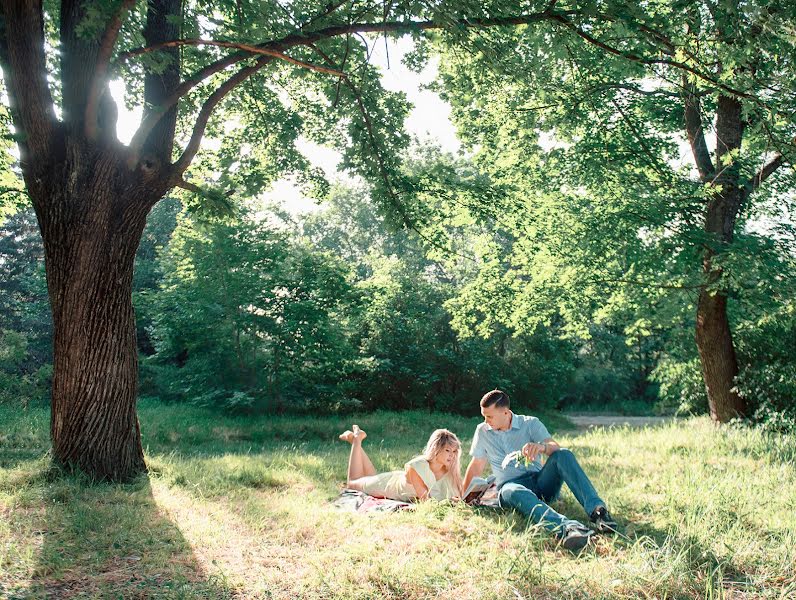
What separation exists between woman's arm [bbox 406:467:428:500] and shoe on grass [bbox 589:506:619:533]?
5.30ft

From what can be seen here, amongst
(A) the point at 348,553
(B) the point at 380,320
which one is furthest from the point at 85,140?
(B) the point at 380,320

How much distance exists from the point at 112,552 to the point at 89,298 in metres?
3.21

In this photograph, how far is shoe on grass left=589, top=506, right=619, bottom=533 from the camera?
211 inches

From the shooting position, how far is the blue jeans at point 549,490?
5.38 meters

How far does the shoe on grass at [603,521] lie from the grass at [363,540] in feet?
0.48

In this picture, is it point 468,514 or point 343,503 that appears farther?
point 343,503

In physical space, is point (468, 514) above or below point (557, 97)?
below

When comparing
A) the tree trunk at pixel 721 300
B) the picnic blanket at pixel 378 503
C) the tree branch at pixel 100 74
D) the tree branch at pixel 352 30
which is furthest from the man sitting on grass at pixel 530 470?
the tree trunk at pixel 721 300

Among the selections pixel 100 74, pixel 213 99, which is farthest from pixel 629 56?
pixel 100 74

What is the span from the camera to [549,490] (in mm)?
6098

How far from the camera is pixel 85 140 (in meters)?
7.08

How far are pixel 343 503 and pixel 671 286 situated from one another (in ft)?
26.5

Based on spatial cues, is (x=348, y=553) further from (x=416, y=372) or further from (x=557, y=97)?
(x=416, y=372)

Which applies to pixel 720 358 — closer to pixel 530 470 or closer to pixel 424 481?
pixel 530 470
